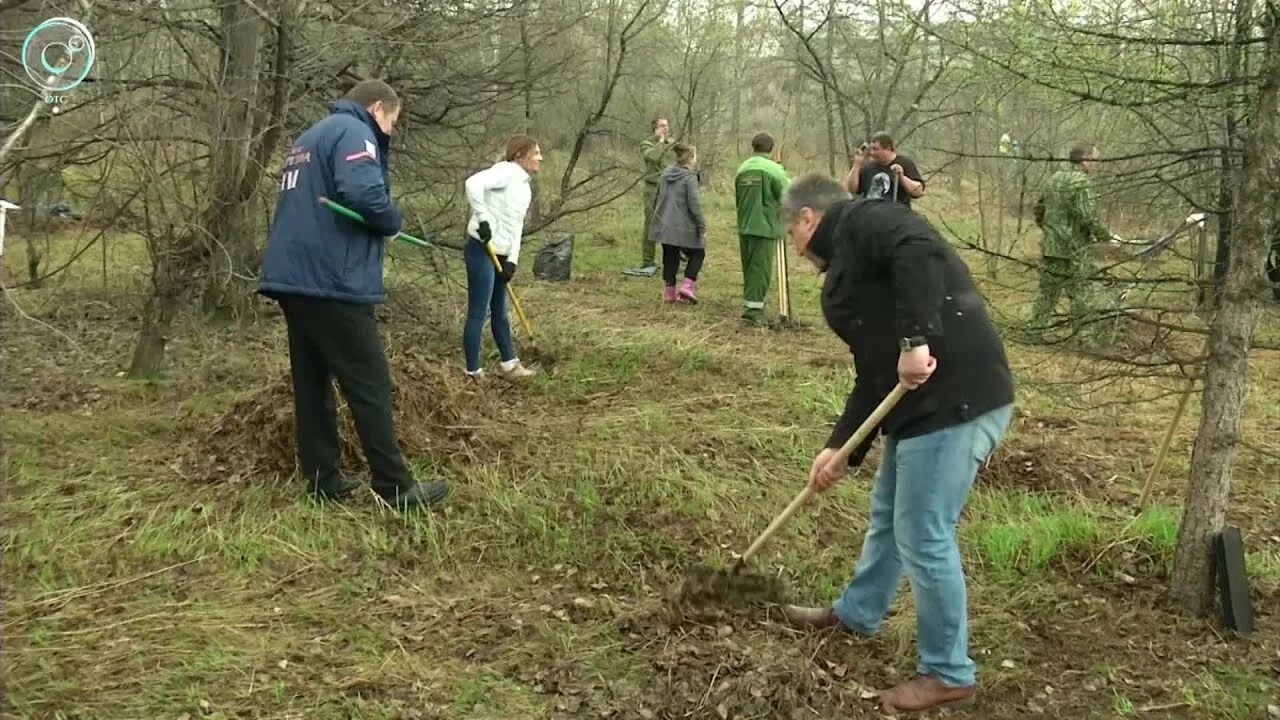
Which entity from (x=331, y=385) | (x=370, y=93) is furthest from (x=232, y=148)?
(x=331, y=385)

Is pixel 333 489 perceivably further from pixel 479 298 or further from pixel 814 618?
pixel 814 618

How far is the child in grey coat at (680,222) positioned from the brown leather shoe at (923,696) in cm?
692

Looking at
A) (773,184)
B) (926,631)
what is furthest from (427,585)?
(773,184)

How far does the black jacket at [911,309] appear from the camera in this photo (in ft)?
9.05

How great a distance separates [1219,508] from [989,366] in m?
1.42

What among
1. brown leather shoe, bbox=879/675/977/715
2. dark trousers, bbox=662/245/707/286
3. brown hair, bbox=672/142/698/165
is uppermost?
brown hair, bbox=672/142/698/165

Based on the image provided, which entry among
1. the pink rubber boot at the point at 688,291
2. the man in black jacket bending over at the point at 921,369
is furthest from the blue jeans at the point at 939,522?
the pink rubber boot at the point at 688,291

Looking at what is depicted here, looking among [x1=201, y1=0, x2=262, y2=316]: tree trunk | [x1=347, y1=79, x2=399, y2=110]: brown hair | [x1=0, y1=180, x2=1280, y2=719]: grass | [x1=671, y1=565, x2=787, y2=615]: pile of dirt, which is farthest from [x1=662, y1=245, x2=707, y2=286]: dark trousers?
[x1=671, y1=565, x2=787, y2=615]: pile of dirt

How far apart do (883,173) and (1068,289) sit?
3.85 m

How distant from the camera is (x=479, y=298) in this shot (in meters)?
6.23

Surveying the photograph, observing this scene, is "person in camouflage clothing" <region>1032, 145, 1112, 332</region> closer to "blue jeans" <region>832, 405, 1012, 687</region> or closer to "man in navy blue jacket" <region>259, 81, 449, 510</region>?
"blue jeans" <region>832, 405, 1012, 687</region>

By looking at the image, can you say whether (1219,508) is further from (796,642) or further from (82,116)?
(82,116)

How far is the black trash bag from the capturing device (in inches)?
441

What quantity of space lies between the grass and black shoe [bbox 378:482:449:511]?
0.28 feet
